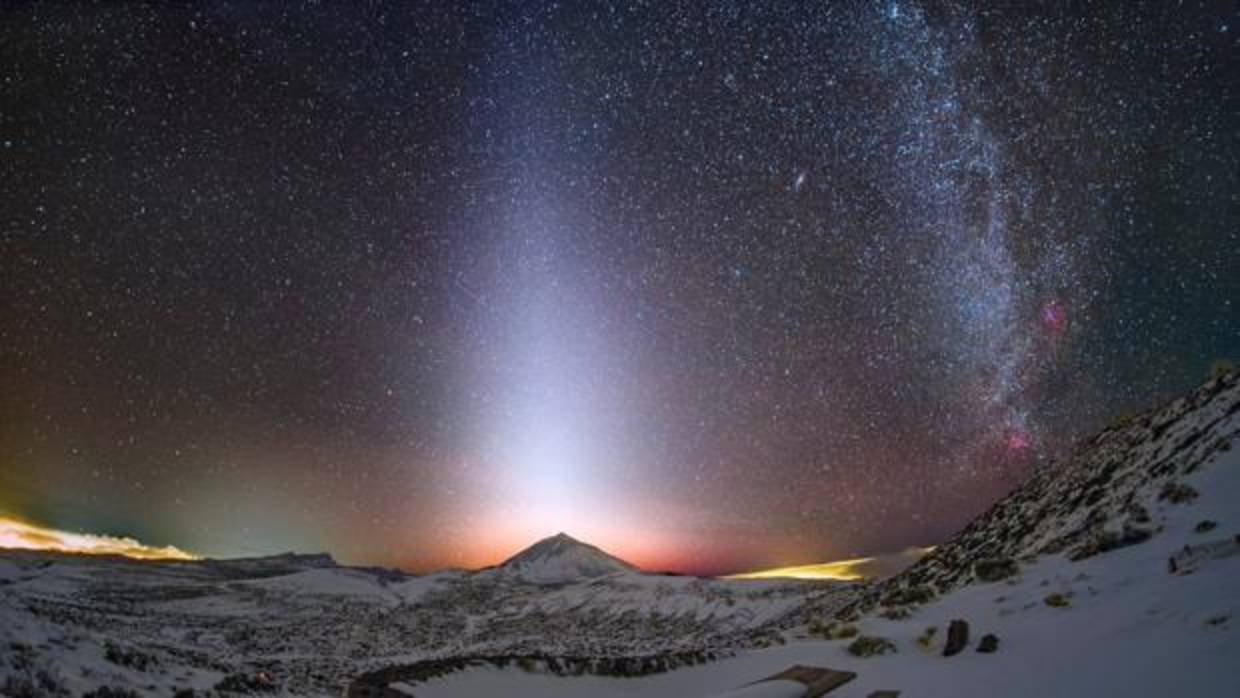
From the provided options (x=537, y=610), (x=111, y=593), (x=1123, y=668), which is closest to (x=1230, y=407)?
(x=1123, y=668)

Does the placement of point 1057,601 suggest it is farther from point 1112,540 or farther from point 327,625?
point 327,625

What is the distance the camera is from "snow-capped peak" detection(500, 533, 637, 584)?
150000 mm

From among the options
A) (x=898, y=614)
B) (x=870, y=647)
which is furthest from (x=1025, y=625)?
(x=898, y=614)

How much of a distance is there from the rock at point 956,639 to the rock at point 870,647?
105cm

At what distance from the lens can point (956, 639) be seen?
7023 mm

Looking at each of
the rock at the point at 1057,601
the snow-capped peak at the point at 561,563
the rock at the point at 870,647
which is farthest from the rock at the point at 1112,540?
the snow-capped peak at the point at 561,563

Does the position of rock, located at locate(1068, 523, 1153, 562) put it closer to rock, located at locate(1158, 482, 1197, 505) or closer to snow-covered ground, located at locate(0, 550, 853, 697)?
rock, located at locate(1158, 482, 1197, 505)

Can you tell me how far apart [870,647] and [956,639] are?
1542 mm

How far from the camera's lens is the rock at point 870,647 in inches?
318

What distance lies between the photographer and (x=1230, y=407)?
11492mm

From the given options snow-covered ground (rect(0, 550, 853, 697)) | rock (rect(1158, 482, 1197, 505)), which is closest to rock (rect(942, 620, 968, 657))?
rock (rect(1158, 482, 1197, 505))

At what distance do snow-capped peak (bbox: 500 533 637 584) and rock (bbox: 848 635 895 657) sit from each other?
136907 mm

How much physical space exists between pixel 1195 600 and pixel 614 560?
7176 inches

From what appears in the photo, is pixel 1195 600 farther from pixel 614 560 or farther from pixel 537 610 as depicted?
pixel 614 560
